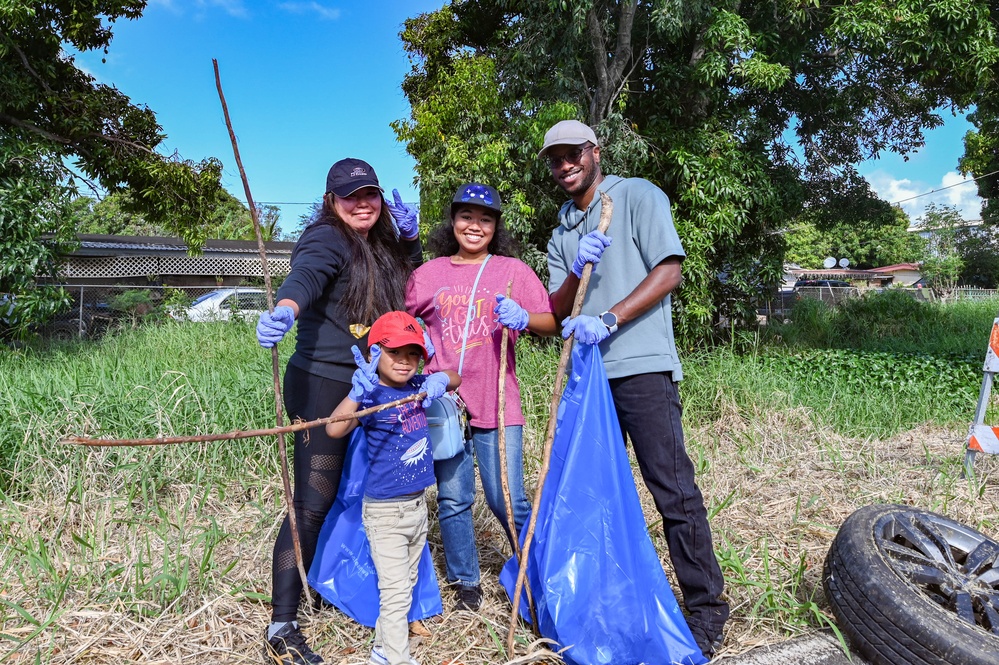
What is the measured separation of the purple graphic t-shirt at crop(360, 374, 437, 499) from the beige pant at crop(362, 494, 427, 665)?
0.06 metres

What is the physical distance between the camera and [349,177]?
7.91 feet

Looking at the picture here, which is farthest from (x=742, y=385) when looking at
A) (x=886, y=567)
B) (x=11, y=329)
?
(x=11, y=329)

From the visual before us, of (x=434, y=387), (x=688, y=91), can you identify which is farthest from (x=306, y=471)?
(x=688, y=91)

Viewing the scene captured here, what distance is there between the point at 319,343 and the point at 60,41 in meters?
7.25

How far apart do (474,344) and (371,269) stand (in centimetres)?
48

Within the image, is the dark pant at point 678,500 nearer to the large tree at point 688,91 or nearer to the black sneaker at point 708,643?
the black sneaker at point 708,643

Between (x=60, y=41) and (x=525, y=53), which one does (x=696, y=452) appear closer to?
(x=525, y=53)

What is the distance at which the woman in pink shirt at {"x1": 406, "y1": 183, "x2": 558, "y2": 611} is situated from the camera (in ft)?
8.23

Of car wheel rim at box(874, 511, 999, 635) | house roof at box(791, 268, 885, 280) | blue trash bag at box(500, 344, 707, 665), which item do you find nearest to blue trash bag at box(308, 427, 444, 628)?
blue trash bag at box(500, 344, 707, 665)

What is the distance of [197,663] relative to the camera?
7.66ft

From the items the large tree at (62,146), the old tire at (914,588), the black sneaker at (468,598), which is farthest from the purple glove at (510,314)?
the large tree at (62,146)

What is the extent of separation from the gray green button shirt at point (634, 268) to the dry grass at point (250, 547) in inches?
41.4

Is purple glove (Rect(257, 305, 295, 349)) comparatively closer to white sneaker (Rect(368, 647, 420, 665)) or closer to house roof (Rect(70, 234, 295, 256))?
white sneaker (Rect(368, 647, 420, 665))

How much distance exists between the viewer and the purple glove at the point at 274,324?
79.4 inches
